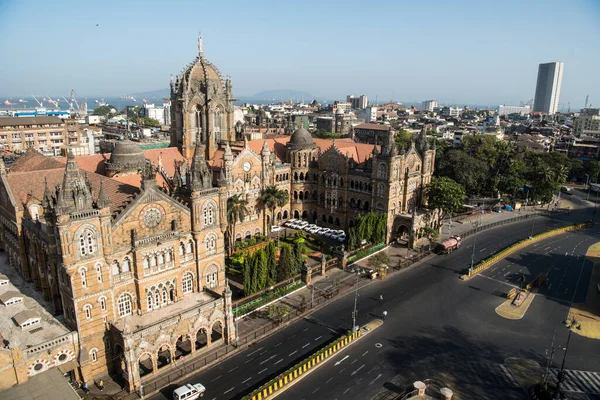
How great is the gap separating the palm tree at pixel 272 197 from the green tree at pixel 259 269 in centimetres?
2378

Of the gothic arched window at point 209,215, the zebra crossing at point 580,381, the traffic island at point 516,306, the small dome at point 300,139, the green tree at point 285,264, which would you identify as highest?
the small dome at point 300,139

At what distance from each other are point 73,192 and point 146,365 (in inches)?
831

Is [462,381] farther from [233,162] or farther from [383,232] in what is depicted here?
[233,162]

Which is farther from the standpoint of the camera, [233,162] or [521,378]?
[233,162]

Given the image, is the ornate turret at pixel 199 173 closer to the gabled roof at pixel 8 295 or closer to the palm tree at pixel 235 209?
the palm tree at pixel 235 209

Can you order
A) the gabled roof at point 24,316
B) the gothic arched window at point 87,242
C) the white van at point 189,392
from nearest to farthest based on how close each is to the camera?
the white van at point 189,392 → the gothic arched window at point 87,242 → the gabled roof at point 24,316

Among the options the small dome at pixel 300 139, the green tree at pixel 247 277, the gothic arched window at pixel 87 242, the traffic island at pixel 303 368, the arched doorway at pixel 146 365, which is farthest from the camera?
the small dome at pixel 300 139

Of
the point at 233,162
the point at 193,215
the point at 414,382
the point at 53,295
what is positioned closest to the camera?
the point at 414,382

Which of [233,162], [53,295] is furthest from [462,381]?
[233,162]

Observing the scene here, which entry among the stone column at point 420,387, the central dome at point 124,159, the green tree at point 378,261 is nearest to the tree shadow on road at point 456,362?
the stone column at point 420,387

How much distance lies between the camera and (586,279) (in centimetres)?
7306

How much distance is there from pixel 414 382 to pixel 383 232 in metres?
40.6

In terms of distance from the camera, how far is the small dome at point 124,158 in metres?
68.0

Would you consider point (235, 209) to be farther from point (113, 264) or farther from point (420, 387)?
point (420, 387)
